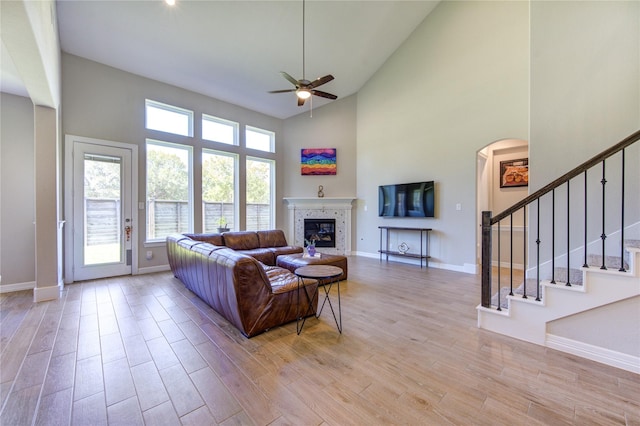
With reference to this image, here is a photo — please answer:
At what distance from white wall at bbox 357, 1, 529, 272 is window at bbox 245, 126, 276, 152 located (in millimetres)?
2810

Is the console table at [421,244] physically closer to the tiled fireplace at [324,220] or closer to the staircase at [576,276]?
the tiled fireplace at [324,220]

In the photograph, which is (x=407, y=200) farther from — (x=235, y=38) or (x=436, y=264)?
(x=235, y=38)

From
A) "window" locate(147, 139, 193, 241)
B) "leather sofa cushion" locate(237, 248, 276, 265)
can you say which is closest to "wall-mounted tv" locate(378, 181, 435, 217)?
"leather sofa cushion" locate(237, 248, 276, 265)

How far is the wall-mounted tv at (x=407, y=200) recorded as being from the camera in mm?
5316

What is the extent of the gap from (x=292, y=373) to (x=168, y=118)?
18.2 ft

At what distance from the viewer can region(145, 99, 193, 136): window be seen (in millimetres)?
5094

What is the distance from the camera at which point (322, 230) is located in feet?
23.2

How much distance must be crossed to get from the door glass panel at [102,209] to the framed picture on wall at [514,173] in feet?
24.8

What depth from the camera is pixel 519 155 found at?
204 inches

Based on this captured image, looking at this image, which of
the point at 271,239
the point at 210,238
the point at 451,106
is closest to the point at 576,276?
the point at 451,106

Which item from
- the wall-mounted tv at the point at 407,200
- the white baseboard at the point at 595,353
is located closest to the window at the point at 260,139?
the wall-mounted tv at the point at 407,200

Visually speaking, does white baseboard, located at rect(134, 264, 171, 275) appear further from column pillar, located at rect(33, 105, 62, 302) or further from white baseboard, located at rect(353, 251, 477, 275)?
white baseboard, located at rect(353, 251, 477, 275)

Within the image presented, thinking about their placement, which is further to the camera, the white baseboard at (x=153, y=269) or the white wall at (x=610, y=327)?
the white baseboard at (x=153, y=269)

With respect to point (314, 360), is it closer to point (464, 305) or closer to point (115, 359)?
point (115, 359)
